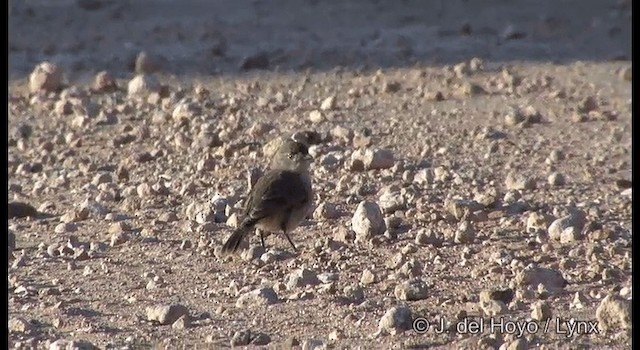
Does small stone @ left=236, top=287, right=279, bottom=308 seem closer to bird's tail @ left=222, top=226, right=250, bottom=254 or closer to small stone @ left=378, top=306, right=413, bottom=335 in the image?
small stone @ left=378, top=306, right=413, bottom=335

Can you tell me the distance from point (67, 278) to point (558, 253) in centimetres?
247

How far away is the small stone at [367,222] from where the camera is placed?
8969 mm

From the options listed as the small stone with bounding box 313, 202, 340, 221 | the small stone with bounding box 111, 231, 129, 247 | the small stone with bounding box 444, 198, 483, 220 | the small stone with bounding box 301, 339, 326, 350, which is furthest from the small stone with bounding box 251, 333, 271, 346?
the small stone with bounding box 313, 202, 340, 221

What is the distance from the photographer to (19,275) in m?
8.60

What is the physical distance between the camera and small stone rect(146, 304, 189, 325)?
7566 mm

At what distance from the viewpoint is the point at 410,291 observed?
7.81 metres

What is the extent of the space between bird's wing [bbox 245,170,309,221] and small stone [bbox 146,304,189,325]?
4.39 feet

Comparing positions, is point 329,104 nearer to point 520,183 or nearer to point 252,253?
point 520,183

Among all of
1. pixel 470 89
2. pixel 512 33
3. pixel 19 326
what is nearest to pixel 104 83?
pixel 470 89

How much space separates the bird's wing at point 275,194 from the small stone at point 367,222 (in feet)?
1.21

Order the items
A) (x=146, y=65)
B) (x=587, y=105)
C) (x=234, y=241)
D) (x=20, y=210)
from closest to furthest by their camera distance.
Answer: (x=234, y=241), (x=20, y=210), (x=587, y=105), (x=146, y=65)

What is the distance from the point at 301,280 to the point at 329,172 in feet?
8.57
